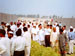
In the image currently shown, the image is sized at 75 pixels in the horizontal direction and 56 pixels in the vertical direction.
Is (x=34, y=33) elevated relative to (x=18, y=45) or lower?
lower

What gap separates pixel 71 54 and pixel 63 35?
2.59m

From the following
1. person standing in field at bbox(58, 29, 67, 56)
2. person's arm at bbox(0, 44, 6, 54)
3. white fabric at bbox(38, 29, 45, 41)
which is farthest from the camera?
white fabric at bbox(38, 29, 45, 41)

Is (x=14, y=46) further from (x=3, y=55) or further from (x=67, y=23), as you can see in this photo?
(x=67, y=23)

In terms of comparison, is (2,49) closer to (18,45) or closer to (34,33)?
(18,45)

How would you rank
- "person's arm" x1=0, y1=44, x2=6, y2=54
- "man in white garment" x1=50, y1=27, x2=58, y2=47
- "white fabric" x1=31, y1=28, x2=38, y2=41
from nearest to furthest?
1. "person's arm" x1=0, y1=44, x2=6, y2=54
2. "man in white garment" x1=50, y1=27, x2=58, y2=47
3. "white fabric" x1=31, y1=28, x2=38, y2=41

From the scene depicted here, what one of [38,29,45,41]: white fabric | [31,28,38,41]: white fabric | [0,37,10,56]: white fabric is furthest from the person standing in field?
[31,28,38,41]: white fabric

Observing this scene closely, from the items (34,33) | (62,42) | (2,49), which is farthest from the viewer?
(34,33)

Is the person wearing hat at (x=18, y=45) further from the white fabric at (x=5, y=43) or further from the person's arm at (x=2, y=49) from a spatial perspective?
the person's arm at (x=2, y=49)

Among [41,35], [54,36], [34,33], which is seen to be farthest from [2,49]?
[34,33]

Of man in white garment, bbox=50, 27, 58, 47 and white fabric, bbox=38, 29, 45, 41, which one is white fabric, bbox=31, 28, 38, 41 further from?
man in white garment, bbox=50, 27, 58, 47

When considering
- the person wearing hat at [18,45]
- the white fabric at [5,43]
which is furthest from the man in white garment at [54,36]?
the white fabric at [5,43]

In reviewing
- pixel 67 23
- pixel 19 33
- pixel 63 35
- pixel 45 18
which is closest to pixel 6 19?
pixel 67 23

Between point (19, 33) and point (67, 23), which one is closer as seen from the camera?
point (19, 33)

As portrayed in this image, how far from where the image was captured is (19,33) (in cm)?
591
